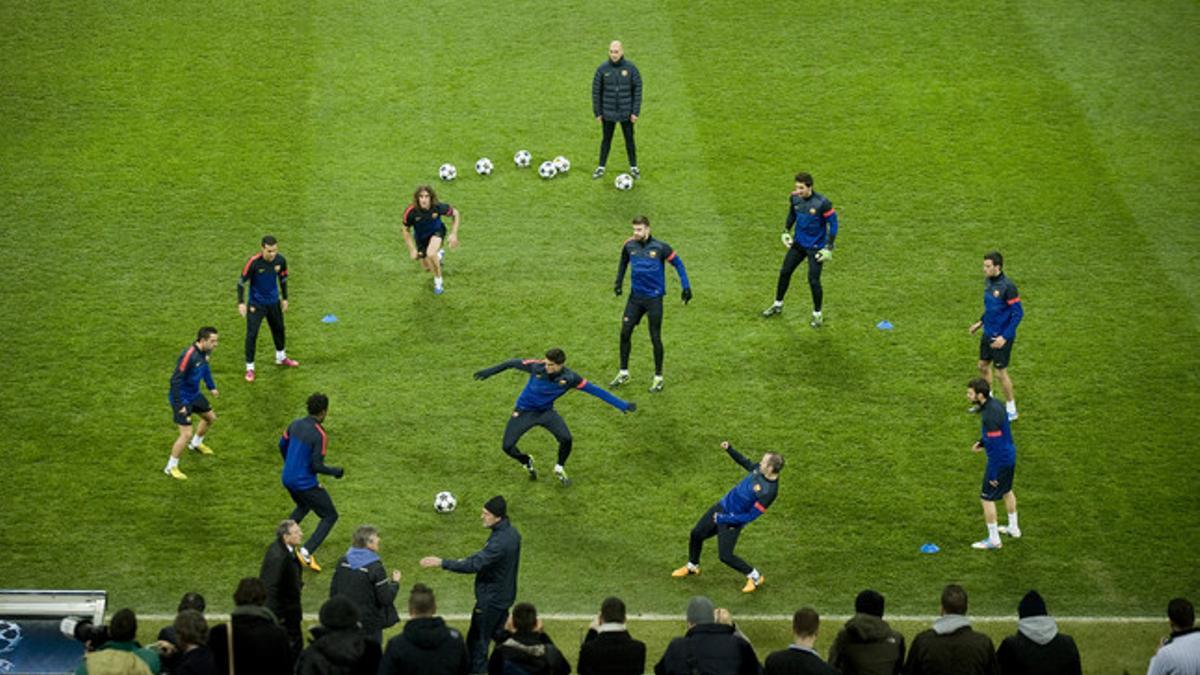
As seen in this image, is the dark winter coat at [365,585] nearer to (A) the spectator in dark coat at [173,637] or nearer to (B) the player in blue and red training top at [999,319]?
(A) the spectator in dark coat at [173,637]

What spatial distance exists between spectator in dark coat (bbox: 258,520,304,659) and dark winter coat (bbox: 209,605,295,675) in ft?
4.65

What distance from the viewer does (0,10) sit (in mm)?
29031

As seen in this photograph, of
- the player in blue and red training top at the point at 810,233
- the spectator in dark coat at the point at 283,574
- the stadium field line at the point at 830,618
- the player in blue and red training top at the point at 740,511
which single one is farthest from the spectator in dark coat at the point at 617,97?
the spectator in dark coat at the point at 283,574

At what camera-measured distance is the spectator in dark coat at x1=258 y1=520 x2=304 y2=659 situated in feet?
46.2

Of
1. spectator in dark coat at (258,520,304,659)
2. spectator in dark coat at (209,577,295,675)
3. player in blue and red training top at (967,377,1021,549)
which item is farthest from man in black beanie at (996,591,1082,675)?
spectator in dark coat at (258,520,304,659)

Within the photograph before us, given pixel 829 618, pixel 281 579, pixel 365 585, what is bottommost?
pixel 829 618

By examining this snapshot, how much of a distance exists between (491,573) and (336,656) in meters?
2.78

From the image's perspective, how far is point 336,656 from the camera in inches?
473

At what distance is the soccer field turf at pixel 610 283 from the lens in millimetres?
17781

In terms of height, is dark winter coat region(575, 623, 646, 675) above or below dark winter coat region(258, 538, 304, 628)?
above

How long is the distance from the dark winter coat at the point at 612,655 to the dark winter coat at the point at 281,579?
3.29 metres

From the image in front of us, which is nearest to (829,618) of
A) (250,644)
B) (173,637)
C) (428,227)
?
(250,644)

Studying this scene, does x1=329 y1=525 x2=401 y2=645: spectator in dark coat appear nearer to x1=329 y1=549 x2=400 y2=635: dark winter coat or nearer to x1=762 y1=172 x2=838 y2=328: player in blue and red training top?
x1=329 y1=549 x2=400 y2=635: dark winter coat

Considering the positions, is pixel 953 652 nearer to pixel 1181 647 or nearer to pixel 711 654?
pixel 1181 647
